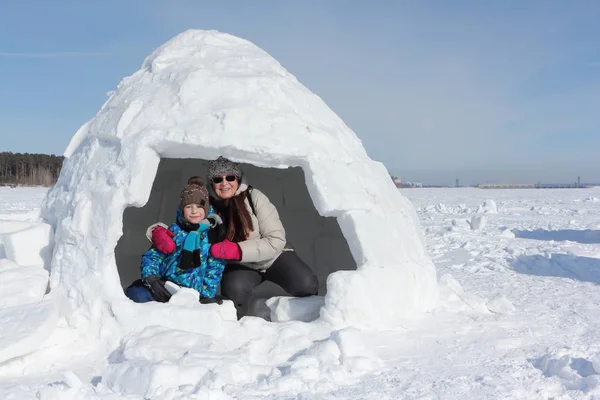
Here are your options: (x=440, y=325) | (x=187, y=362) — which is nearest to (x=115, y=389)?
(x=187, y=362)

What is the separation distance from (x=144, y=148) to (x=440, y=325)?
1.96 m

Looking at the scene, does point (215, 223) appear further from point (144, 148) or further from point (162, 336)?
point (162, 336)

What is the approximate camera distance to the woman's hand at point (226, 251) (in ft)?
10.4

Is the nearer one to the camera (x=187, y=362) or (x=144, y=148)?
(x=187, y=362)

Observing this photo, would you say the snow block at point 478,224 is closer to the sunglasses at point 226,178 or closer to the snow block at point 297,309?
the snow block at point 297,309

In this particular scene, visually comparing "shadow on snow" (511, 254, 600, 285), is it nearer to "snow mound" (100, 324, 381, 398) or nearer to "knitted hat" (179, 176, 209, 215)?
"snow mound" (100, 324, 381, 398)

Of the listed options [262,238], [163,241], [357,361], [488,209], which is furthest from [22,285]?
[488,209]

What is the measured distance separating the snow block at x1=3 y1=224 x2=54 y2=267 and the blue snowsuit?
63cm

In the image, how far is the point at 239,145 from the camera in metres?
3.07

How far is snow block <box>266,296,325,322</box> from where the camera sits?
3.21m

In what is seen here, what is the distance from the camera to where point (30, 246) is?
10.8 feet

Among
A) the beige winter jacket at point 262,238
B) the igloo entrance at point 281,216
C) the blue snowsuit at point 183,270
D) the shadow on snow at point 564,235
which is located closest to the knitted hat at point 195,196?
the blue snowsuit at point 183,270

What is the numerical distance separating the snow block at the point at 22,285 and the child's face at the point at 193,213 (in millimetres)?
853

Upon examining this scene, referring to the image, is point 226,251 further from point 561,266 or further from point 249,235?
point 561,266
